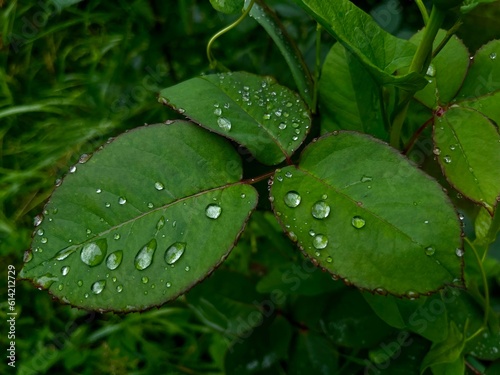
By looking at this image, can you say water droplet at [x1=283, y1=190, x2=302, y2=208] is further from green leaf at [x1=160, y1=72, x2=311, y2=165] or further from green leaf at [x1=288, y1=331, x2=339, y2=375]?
green leaf at [x1=288, y1=331, x2=339, y2=375]

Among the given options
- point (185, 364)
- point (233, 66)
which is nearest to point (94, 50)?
point (233, 66)

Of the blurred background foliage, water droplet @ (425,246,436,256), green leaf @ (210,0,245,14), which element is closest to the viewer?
water droplet @ (425,246,436,256)

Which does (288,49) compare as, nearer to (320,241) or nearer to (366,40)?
(366,40)

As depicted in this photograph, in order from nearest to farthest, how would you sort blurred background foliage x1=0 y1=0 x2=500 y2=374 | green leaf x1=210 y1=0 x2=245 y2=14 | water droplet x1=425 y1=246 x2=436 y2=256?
1. water droplet x1=425 y1=246 x2=436 y2=256
2. green leaf x1=210 y1=0 x2=245 y2=14
3. blurred background foliage x1=0 y1=0 x2=500 y2=374

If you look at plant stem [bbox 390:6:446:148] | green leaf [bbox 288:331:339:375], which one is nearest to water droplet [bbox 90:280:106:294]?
plant stem [bbox 390:6:446:148]

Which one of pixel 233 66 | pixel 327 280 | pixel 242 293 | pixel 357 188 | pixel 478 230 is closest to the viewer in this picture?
pixel 357 188

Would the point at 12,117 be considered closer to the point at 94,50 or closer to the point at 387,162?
the point at 94,50

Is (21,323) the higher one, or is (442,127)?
(442,127)
